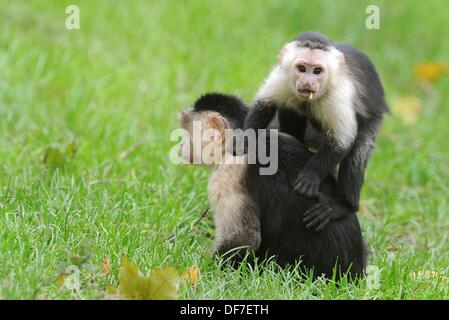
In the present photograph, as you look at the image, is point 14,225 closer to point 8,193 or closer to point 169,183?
point 8,193

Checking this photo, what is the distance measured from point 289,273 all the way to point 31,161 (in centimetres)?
267

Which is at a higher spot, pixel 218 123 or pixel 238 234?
pixel 218 123

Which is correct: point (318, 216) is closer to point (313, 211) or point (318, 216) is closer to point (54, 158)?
point (313, 211)

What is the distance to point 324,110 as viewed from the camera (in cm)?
540

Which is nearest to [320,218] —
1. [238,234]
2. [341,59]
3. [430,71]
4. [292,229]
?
[292,229]

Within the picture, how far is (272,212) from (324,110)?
0.75 metres

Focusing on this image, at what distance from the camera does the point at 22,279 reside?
453cm

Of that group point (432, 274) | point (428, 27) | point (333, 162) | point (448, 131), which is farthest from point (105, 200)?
point (428, 27)

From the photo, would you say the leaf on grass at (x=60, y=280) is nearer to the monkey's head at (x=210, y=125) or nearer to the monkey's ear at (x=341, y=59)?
the monkey's head at (x=210, y=125)

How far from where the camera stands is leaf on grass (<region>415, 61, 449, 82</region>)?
10758mm

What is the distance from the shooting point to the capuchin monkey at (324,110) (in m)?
5.32

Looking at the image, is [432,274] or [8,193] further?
[8,193]

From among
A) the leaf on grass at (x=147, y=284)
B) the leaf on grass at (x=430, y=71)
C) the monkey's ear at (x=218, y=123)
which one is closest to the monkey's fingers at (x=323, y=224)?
the monkey's ear at (x=218, y=123)

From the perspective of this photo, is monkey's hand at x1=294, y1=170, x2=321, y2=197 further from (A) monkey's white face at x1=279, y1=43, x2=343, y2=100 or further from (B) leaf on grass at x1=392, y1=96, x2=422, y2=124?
(B) leaf on grass at x1=392, y1=96, x2=422, y2=124
